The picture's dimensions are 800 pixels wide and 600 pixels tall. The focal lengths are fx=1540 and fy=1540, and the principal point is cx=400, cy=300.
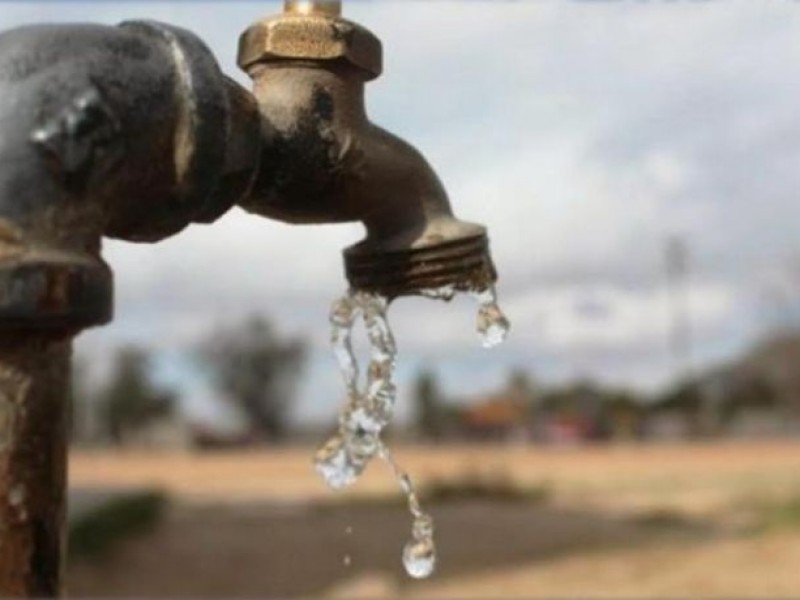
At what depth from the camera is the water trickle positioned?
1.11 m

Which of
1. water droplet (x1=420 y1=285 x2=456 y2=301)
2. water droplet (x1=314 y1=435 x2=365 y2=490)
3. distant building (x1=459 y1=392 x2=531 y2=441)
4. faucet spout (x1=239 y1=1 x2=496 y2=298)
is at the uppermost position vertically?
distant building (x1=459 y1=392 x2=531 y2=441)

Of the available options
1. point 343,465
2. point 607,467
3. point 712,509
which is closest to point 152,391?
point 607,467

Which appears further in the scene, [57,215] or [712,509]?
[712,509]

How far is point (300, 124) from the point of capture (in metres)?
1.04

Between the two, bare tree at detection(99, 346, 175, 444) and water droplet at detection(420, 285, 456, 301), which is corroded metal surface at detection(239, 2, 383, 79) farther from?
bare tree at detection(99, 346, 175, 444)

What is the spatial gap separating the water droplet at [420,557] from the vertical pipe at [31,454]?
38cm

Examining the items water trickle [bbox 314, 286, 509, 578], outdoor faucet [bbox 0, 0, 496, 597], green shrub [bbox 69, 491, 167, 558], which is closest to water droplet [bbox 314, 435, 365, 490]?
water trickle [bbox 314, 286, 509, 578]

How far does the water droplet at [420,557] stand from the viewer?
119 centimetres

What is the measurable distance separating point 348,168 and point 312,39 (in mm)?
99

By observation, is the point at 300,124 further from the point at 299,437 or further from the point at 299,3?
the point at 299,437

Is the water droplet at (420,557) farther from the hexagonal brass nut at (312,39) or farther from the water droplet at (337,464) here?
the hexagonal brass nut at (312,39)

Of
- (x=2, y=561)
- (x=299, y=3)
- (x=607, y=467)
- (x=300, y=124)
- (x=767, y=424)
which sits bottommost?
(x=2, y=561)

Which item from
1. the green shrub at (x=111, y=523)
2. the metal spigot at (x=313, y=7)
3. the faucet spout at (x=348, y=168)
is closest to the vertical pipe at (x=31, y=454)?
the faucet spout at (x=348, y=168)

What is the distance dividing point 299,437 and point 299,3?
4237cm
